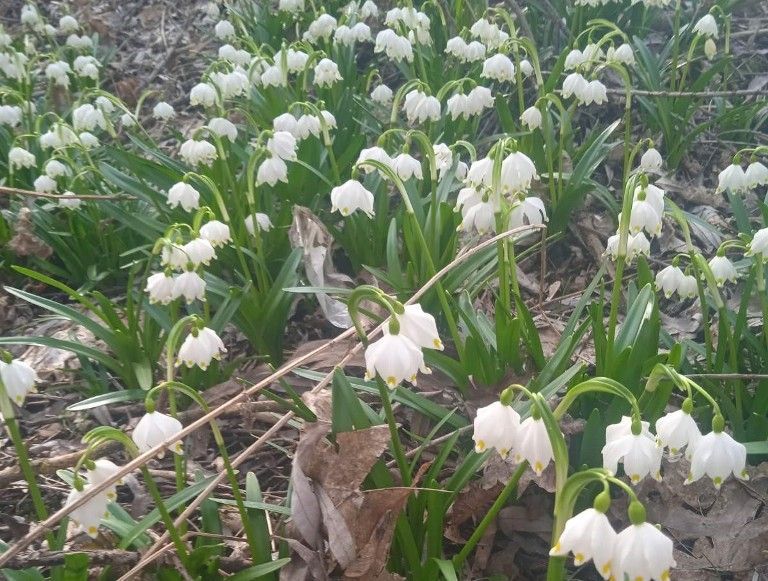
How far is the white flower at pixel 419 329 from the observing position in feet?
5.03

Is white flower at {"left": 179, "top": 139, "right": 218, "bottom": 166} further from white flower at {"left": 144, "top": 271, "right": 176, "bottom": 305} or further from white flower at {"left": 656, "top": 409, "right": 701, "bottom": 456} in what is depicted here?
white flower at {"left": 656, "top": 409, "right": 701, "bottom": 456}

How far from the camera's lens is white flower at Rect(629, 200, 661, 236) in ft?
A: 6.48

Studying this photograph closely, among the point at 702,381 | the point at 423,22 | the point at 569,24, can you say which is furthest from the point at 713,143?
the point at 702,381

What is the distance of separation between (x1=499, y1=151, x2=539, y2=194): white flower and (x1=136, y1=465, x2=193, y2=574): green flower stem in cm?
124

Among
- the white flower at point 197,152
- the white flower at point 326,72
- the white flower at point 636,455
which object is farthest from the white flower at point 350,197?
the white flower at point 326,72

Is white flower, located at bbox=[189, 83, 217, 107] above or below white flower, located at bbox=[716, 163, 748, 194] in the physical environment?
above

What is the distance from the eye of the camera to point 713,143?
4.07 m

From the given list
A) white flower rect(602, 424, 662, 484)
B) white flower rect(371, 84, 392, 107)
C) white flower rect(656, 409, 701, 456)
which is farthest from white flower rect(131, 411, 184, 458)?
white flower rect(371, 84, 392, 107)

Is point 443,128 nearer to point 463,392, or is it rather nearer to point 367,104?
point 367,104

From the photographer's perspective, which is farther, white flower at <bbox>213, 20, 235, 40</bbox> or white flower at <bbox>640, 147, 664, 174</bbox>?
white flower at <bbox>213, 20, 235, 40</bbox>

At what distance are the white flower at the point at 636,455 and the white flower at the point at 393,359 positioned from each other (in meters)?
0.39

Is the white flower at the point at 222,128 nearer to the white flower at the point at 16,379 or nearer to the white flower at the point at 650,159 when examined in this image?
the white flower at the point at 650,159

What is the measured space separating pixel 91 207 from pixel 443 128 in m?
1.72

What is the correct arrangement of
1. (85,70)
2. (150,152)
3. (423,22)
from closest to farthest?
(150,152) < (423,22) < (85,70)
